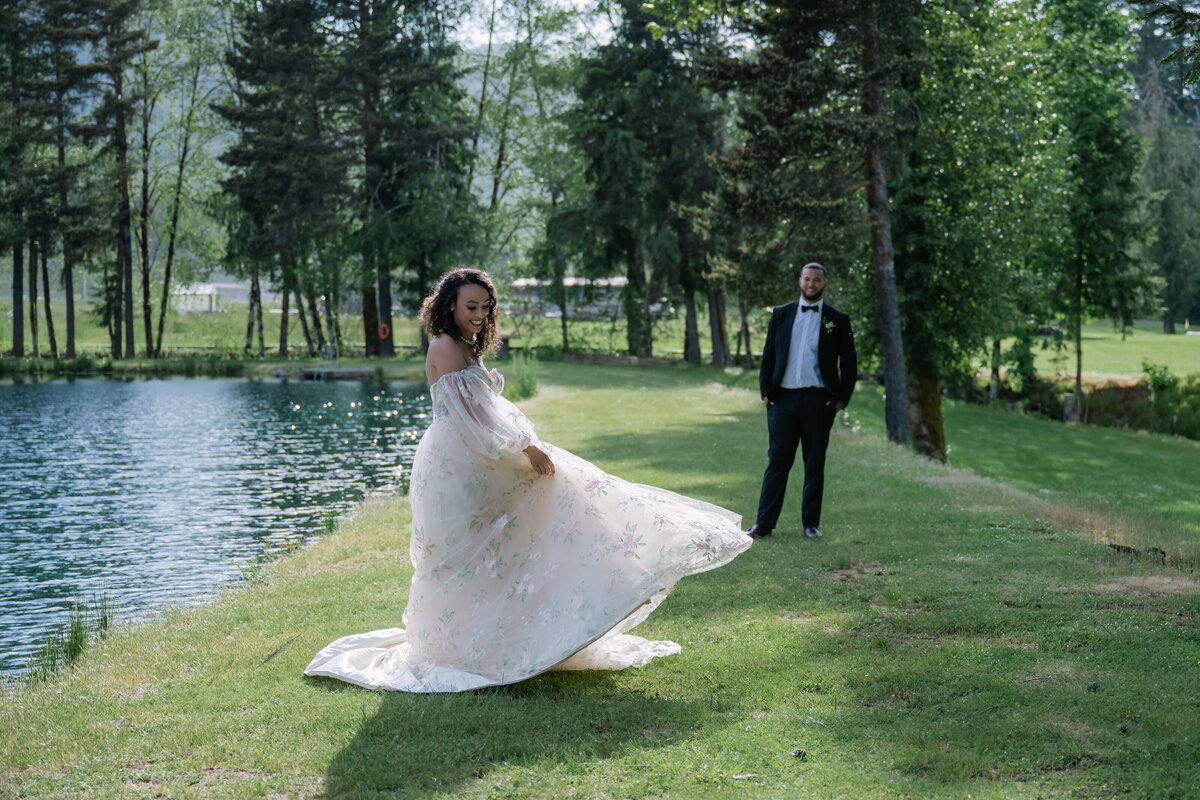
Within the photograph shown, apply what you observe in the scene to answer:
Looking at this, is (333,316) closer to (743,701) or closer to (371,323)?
(371,323)

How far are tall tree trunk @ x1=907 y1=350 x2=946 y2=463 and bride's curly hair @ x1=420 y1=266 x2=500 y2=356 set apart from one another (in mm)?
17330

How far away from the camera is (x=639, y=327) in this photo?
152 feet

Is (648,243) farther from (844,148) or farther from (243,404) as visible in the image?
(844,148)

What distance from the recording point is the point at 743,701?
5.15 m

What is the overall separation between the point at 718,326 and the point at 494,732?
125ft

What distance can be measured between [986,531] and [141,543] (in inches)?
382

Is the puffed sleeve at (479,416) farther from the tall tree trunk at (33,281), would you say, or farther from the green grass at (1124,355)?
the tall tree trunk at (33,281)

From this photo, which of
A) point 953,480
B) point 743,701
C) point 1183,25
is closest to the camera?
point 743,701

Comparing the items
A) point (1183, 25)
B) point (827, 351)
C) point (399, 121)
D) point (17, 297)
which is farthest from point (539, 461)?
point (17, 297)

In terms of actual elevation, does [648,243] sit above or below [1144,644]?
above

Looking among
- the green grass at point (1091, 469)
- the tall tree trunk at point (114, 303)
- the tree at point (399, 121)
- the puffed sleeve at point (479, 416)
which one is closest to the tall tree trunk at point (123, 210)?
the tall tree trunk at point (114, 303)

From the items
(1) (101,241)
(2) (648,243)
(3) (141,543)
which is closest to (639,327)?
(2) (648,243)

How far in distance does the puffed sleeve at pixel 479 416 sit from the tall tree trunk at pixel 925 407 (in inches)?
686

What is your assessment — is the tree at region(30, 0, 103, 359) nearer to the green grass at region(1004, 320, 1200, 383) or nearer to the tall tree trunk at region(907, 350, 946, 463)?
the tall tree trunk at region(907, 350, 946, 463)
